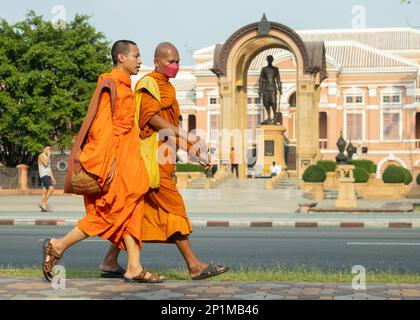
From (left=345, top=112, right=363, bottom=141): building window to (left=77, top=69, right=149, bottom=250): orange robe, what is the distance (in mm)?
56413

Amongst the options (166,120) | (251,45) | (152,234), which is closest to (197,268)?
(152,234)

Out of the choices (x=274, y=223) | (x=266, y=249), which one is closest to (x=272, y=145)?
(x=274, y=223)

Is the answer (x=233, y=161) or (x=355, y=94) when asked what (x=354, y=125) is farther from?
(x=233, y=161)

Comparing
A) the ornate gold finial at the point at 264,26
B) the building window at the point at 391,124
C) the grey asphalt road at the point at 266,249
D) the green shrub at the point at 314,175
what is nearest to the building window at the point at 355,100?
the building window at the point at 391,124

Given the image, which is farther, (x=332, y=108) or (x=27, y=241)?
(x=332, y=108)

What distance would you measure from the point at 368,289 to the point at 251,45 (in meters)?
31.8

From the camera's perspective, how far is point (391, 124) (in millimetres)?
62125

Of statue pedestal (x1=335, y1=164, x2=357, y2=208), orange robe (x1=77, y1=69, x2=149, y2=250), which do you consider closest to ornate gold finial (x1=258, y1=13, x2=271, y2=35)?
statue pedestal (x1=335, y1=164, x2=357, y2=208)

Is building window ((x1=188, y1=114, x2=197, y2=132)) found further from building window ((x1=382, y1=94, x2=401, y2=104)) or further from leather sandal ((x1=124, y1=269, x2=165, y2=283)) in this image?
leather sandal ((x1=124, y1=269, x2=165, y2=283))

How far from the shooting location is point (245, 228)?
1766cm

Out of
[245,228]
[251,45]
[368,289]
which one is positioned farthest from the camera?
[251,45]

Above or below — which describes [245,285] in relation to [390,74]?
below

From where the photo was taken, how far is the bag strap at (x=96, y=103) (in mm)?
7293

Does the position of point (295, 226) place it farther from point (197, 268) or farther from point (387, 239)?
point (197, 268)
